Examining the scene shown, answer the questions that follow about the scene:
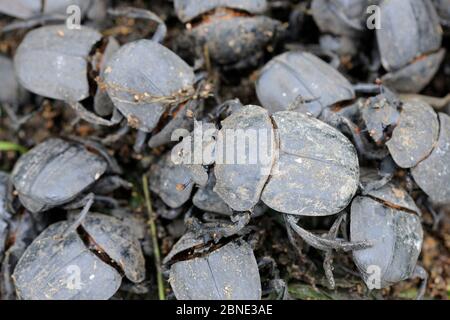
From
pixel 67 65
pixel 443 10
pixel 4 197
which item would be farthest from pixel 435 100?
pixel 4 197

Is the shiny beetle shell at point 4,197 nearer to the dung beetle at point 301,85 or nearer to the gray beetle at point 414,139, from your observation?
the dung beetle at point 301,85

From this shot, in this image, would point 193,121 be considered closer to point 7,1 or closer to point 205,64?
point 205,64

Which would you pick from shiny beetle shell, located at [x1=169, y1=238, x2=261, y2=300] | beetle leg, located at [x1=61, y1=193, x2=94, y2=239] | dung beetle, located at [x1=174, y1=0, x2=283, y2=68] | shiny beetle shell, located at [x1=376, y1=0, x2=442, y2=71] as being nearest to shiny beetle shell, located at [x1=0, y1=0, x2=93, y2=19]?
dung beetle, located at [x1=174, y1=0, x2=283, y2=68]

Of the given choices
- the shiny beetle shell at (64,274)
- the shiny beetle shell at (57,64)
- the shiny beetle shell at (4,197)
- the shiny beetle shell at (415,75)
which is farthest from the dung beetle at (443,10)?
the shiny beetle shell at (4,197)

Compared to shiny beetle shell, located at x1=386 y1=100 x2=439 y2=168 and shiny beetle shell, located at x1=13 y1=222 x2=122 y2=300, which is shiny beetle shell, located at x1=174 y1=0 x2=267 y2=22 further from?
shiny beetle shell, located at x1=13 y1=222 x2=122 y2=300
